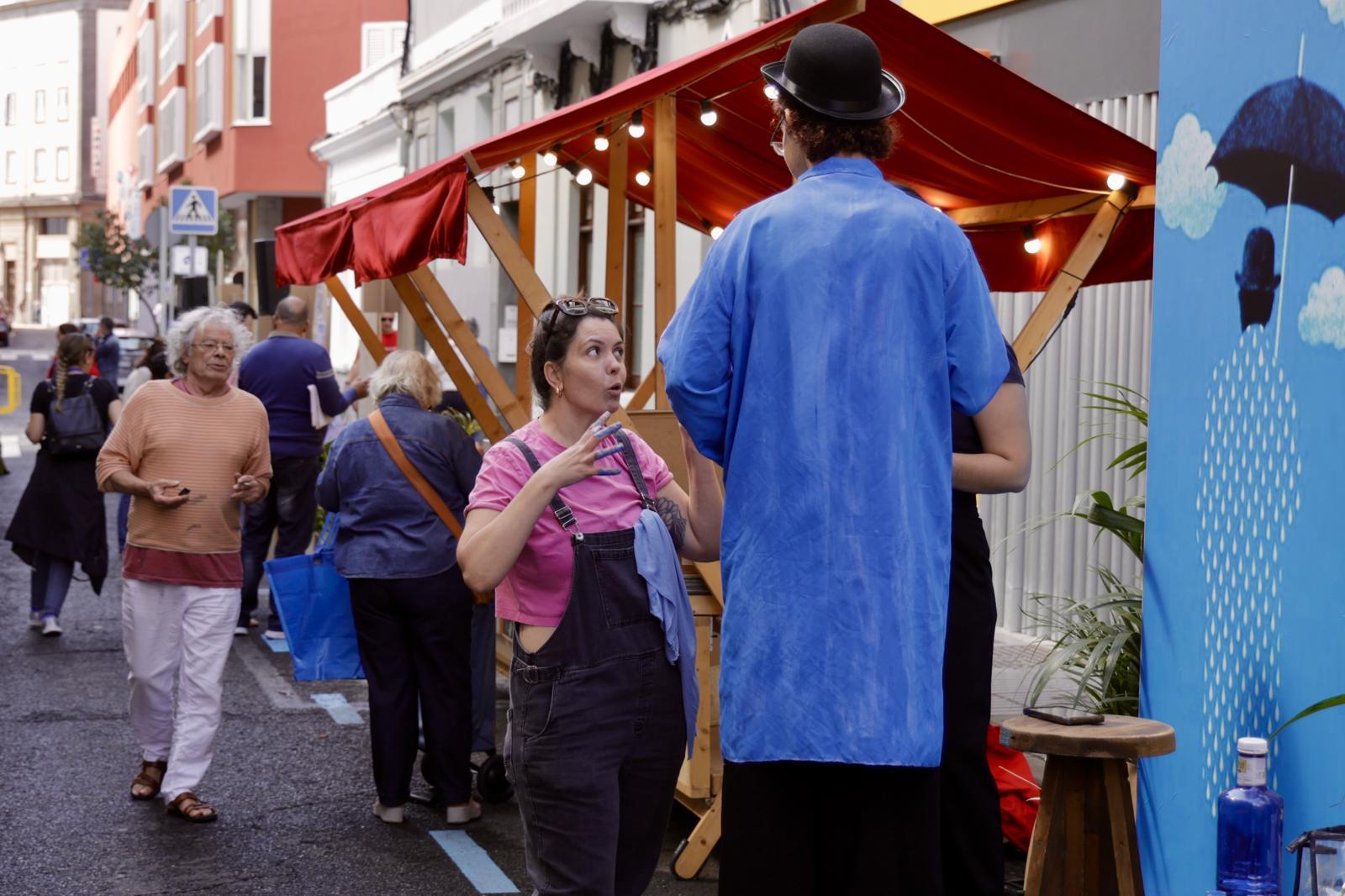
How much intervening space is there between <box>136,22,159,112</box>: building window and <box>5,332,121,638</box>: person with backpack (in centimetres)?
4726

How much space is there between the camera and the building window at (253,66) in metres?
35.8

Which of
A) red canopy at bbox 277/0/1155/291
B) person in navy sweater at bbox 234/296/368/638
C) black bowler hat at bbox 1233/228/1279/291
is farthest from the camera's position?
person in navy sweater at bbox 234/296/368/638

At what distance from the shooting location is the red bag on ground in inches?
239

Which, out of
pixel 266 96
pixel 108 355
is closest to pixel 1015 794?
pixel 108 355

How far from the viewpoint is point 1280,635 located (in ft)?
13.6

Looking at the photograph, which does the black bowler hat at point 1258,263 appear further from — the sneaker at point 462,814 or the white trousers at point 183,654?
the white trousers at point 183,654

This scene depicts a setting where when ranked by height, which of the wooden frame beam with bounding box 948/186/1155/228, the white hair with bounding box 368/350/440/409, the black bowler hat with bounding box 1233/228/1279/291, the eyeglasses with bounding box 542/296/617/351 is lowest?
the white hair with bounding box 368/350/440/409

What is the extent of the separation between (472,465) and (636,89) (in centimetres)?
148

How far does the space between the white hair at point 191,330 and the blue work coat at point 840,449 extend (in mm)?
4326

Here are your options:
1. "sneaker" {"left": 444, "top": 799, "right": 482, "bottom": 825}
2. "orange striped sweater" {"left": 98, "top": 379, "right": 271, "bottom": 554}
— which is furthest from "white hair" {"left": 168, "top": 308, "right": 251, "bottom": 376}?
"sneaker" {"left": 444, "top": 799, "right": 482, "bottom": 825}

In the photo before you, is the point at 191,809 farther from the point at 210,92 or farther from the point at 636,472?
the point at 210,92

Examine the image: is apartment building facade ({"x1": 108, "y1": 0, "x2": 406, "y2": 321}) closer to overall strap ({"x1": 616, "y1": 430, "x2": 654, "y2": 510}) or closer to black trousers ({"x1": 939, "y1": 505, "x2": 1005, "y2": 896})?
overall strap ({"x1": 616, "y1": 430, "x2": 654, "y2": 510})

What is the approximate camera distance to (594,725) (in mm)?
3773

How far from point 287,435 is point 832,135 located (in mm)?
8342
